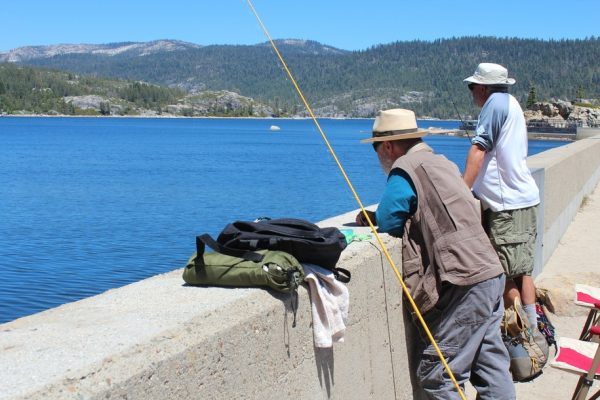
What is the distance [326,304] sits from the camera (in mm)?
3010

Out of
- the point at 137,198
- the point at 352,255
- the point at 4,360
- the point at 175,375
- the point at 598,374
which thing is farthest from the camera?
the point at 137,198

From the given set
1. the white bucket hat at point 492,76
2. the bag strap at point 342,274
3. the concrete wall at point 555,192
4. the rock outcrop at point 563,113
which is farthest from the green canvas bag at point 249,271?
the rock outcrop at point 563,113

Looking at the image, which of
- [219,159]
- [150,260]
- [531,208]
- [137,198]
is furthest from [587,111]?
[531,208]

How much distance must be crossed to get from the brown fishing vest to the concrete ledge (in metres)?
0.34

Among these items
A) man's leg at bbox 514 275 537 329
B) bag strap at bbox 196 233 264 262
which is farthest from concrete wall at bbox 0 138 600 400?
man's leg at bbox 514 275 537 329

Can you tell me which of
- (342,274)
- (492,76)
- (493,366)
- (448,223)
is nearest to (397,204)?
(448,223)

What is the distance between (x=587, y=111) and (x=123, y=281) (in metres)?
88.0

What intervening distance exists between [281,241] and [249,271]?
20 cm

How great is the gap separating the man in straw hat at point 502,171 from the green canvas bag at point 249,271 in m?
1.94

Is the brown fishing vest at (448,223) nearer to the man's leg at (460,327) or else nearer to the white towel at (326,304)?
the man's leg at (460,327)

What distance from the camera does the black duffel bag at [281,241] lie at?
9.27ft

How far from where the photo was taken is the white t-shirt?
4.34m

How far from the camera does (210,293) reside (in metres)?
2.76

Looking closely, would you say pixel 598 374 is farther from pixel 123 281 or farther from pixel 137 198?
pixel 137 198
